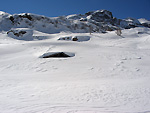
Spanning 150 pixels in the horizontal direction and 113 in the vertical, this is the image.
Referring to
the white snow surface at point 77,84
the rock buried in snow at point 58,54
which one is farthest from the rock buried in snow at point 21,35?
the rock buried in snow at point 58,54

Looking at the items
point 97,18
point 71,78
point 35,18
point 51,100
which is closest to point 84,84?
point 71,78

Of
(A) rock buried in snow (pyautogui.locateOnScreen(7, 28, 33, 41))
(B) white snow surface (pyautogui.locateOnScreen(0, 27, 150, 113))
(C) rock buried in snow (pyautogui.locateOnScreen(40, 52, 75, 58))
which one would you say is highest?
(A) rock buried in snow (pyautogui.locateOnScreen(7, 28, 33, 41))

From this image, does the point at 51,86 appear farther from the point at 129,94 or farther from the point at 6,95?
the point at 129,94

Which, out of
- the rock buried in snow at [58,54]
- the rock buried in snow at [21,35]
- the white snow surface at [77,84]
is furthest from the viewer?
the rock buried in snow at [21,35]

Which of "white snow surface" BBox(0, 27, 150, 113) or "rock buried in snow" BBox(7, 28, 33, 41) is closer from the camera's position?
"white snow surface" BBox(0, 27, 150, 113)

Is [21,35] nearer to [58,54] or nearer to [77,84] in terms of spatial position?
[58,54]

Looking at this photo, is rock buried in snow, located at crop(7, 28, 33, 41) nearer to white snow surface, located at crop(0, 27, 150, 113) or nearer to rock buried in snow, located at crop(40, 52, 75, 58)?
white snow surface, located at crop(0, 27, 150, 113)

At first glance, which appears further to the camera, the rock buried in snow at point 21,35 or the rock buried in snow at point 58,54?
the rock buried in snow at point 21,35

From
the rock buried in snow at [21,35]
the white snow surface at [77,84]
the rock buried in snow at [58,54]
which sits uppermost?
the rock buried in snow at [21,35]

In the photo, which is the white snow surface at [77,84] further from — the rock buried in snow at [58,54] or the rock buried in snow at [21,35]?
the rock buried in snow at [21,35]

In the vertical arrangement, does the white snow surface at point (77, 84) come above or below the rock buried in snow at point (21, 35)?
below

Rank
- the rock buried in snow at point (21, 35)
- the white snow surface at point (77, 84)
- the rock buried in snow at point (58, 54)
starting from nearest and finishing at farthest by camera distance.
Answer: the white snow surface at point (77, 84), the rock buried in snow at point (58, 54), the rock buried in snow at point (21, 35)

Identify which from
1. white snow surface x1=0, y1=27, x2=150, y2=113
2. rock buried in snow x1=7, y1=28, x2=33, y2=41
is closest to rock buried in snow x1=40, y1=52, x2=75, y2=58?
white snow surface x1=0, y1=27, x2=150, y2=113

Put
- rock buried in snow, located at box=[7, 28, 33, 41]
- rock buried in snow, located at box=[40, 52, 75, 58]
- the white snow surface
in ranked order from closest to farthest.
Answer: the white snow surface, rock buried in snow, located at box=[40, 52, 75, 58], rock buried in snow, located at box=[7, 28, 33, 41]
